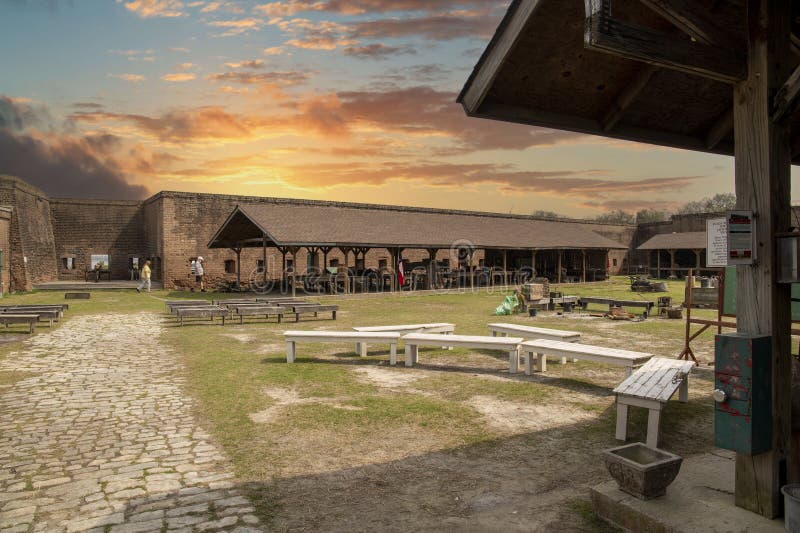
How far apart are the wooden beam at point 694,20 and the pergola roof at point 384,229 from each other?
19.3m

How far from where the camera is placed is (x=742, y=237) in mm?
3084

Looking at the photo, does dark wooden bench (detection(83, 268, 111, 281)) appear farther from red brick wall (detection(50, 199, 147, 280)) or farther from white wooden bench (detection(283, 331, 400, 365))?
white wooden bench (detection(283, 331, 400, 365))

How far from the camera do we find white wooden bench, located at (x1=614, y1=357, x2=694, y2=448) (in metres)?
4.78

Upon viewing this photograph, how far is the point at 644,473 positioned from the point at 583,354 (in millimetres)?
3806

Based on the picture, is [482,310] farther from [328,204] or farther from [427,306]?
[328,204]

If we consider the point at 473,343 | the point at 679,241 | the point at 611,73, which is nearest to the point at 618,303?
the point at 473,343

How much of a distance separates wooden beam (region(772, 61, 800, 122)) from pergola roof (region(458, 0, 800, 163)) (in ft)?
1.07

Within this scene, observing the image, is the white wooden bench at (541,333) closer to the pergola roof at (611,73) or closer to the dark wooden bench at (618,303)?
the pergola roof at (611,73)

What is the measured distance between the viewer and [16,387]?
7.25 meters

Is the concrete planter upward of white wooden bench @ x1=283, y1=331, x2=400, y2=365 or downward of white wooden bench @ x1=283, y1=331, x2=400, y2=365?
downward

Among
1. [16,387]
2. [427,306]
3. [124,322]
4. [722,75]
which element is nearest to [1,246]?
[124,322]

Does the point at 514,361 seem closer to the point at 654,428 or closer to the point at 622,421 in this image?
the point at 622,421

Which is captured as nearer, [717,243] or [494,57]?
[717,243]

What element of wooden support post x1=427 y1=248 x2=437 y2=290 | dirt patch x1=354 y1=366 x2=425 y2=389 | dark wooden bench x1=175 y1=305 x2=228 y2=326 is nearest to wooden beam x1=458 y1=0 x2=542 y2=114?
dirt patch x1=354 y1=366 x2=425 y2=389
